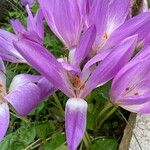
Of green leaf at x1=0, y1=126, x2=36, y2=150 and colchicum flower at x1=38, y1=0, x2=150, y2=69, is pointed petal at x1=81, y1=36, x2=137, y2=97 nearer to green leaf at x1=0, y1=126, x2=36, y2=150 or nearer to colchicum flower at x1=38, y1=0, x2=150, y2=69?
colchicum flower at x1=38, y1=0, x2=150, y2=69

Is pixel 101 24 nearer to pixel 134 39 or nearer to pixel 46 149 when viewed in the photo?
pixel 134 39

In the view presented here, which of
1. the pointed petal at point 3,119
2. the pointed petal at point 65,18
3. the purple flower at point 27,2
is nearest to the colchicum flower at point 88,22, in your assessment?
the pointed petal at point 65,18

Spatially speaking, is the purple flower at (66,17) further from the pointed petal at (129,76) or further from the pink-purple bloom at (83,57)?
the pointed petal at (129,76)

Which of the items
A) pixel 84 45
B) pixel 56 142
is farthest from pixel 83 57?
pixel 56 142

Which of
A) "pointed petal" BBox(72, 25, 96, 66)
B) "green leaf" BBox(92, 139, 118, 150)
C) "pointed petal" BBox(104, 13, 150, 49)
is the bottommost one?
"green leaf" BBox(92, 139, 118, 150)

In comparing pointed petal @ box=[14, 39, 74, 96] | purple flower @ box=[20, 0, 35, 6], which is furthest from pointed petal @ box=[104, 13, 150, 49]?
purple flower @ box=[20, 0, 35, 6]

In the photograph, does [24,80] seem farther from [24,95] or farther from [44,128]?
[44,128]
